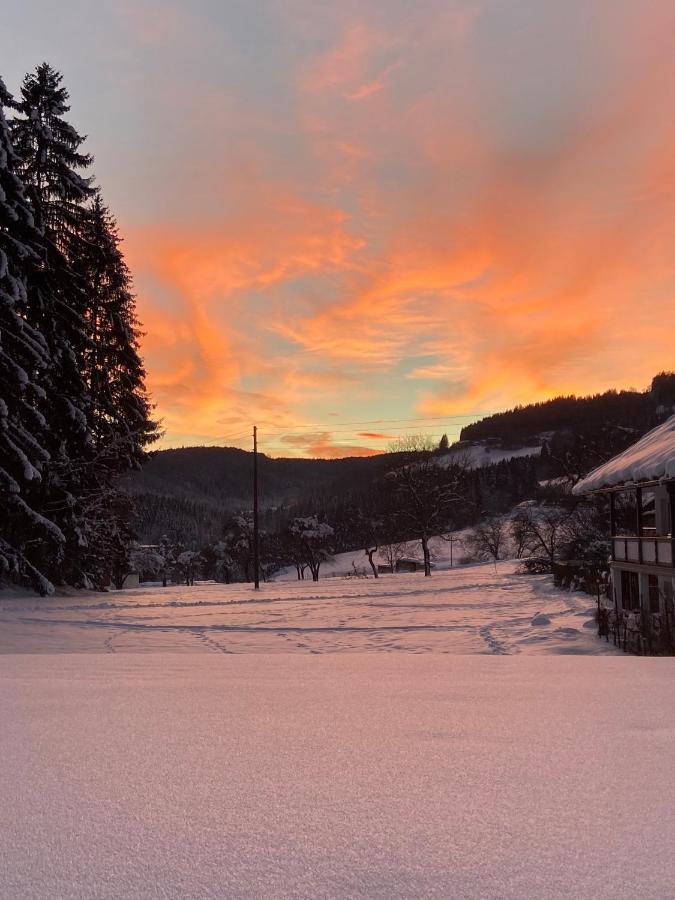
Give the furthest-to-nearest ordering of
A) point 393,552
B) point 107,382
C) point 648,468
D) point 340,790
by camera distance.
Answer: point 393,552, point 107,382, point 648,468, point 340,790

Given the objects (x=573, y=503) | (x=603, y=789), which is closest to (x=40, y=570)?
(x=603, y=789)

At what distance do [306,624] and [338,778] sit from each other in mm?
14332

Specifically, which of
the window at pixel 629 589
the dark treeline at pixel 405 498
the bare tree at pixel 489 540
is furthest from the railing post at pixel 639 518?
the bare tree at pixel 489 540

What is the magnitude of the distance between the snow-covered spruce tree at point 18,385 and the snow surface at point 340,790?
1565 cm

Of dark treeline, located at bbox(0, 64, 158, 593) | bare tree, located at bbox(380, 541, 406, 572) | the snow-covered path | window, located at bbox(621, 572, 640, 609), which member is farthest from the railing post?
bare tree, located at bbox(380, 541, 406, 572)

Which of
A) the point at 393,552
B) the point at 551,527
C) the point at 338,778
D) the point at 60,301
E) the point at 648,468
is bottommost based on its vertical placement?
the point at 393,552

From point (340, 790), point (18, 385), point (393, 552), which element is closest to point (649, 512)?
point (18, 385)

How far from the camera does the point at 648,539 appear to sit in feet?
60.5

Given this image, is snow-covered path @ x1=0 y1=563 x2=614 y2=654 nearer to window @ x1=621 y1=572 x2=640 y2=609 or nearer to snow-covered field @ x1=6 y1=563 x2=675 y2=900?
window @ x1=621 y1=572 x2=640 y2=609

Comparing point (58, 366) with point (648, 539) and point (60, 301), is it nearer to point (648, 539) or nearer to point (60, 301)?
point (60, 301)

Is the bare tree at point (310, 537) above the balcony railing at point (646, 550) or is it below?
below

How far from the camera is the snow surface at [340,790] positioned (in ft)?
6.79

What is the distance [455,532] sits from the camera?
372 feet

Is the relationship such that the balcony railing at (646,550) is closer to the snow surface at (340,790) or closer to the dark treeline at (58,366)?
the snow surface at (340,790)
